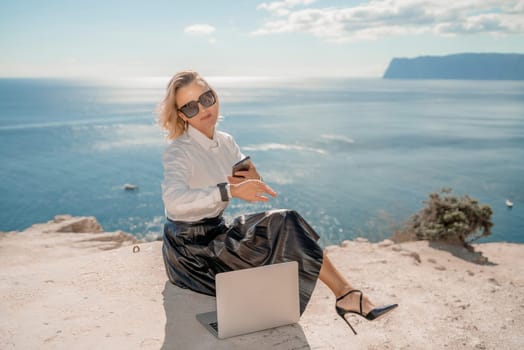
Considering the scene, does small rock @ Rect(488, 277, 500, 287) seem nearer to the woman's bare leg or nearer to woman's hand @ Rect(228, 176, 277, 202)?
the woman's bare leg

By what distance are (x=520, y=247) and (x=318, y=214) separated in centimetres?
1479

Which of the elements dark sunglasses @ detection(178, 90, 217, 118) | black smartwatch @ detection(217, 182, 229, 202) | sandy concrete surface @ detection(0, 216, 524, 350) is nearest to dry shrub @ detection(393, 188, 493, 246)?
sandy concrete surface @ detection(0, 216, 524, 350)

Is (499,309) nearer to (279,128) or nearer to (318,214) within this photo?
(318,214)

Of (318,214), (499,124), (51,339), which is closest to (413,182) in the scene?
(318,214)

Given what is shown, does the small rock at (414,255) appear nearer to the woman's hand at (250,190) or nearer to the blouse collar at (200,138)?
the blouse collar at (200,138)

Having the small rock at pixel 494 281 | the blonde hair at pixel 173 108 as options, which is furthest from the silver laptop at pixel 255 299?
the small rock at pixel 494 281

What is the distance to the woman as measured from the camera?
10.2 feet

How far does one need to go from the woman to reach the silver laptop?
0.25 feet

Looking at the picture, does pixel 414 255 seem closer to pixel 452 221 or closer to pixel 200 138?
pixel 452 221

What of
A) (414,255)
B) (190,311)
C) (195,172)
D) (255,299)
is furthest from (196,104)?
(414,255)

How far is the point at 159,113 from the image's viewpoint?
366cm

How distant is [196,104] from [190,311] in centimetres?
166

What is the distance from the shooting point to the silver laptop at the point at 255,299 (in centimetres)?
310

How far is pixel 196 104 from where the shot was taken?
3.56 m
